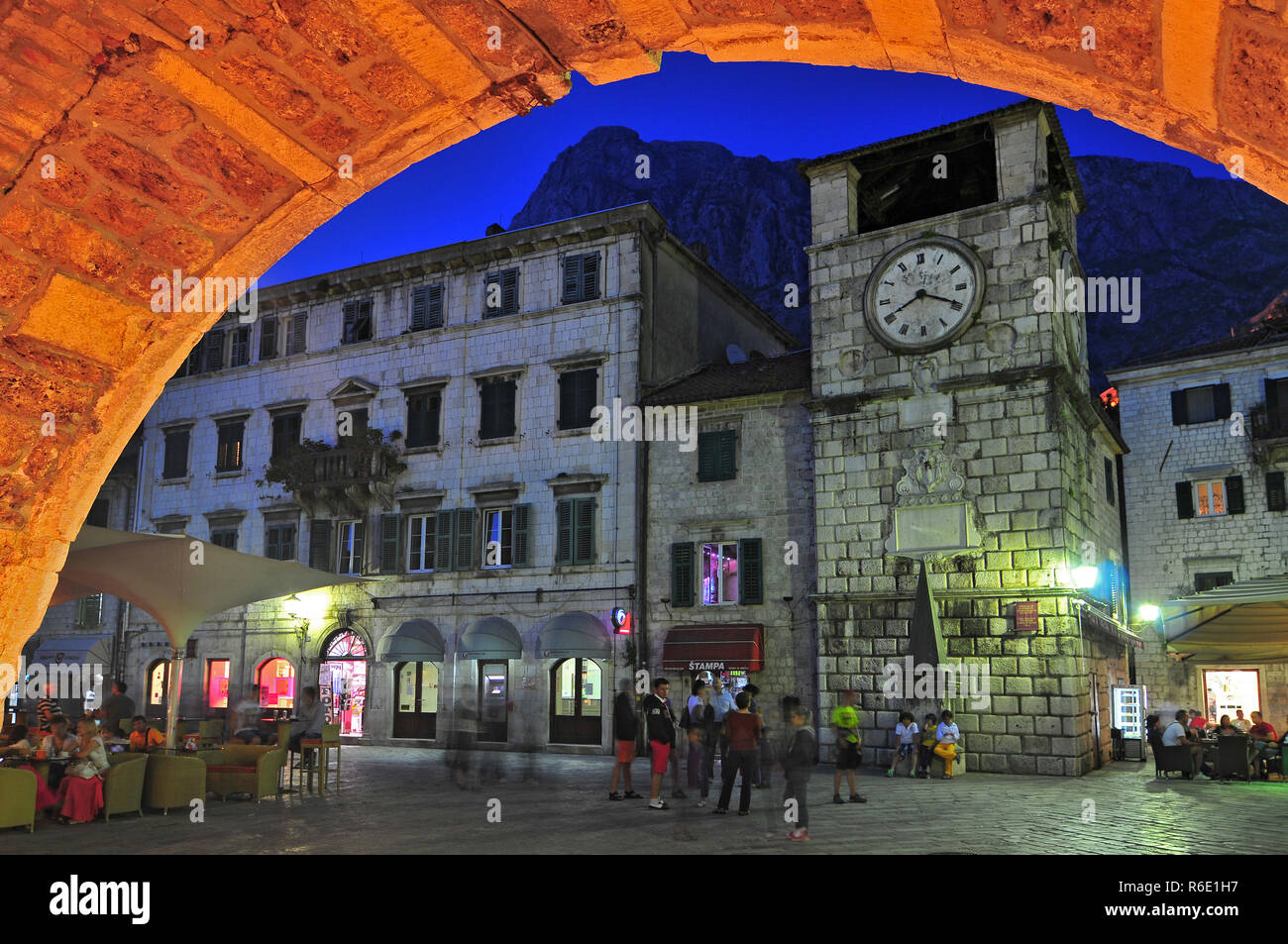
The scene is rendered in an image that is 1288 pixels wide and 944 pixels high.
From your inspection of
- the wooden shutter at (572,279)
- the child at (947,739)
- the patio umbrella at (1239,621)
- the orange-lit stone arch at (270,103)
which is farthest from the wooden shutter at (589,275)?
the orange-lit stone arch at (270,103)

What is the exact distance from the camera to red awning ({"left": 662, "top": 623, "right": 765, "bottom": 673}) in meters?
22.1

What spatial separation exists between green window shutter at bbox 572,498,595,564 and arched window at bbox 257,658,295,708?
962 centimetres

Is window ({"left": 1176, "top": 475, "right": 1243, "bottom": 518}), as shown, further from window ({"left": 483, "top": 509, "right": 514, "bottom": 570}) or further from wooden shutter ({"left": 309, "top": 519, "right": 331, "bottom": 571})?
wooden shutter ({"left": 309, "top": 519, "right": 331, "bottom": 571})

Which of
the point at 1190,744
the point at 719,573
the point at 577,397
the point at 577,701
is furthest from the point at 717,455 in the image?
the point at 1190,744

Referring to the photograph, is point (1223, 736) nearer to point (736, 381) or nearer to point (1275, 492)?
point (736, 381)

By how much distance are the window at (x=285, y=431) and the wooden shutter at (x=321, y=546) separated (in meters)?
2.74

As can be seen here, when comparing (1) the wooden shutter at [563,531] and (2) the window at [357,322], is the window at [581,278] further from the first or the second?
(2) the window at [357,322]

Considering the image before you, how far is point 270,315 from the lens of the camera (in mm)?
30438

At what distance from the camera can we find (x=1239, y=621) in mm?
15156

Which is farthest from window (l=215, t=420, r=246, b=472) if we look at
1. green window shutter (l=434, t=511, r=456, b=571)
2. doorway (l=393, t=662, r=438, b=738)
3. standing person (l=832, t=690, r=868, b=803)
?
standing person (l=832, t=690, r=868, b=803)

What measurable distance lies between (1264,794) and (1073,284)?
10815 mm

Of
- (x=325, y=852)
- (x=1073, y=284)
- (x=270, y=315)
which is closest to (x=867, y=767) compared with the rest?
(x=1073, y=284)

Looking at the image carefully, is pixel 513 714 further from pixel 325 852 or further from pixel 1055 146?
pixel 1055 146

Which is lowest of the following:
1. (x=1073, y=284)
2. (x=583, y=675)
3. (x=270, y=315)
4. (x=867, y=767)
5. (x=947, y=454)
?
(x=867, y=767)
